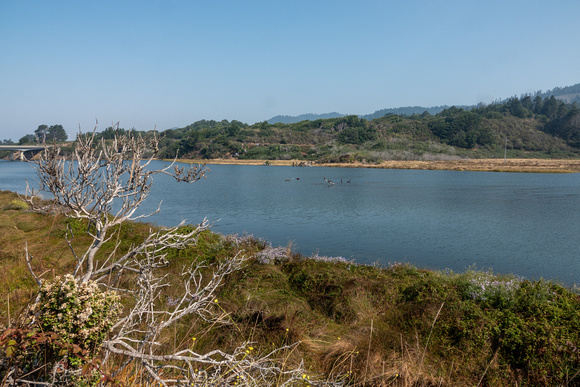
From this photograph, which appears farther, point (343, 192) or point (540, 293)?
point (343, 192)

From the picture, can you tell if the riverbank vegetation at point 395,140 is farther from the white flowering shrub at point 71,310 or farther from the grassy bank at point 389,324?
the white flowering shrub at point 71,310

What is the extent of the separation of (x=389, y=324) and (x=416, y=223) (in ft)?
57.5

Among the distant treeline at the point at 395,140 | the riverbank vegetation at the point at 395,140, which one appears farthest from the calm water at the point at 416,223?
the distant treeline at the point at 395,140

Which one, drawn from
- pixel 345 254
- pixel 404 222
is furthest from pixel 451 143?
pixel 345 254

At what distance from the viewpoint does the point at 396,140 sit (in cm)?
12012

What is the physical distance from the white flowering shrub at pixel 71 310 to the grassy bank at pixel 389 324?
1154 millimetres

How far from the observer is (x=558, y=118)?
140750 mm

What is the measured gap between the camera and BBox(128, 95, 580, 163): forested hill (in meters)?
109

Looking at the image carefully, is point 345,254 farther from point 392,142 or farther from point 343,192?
point 392,142

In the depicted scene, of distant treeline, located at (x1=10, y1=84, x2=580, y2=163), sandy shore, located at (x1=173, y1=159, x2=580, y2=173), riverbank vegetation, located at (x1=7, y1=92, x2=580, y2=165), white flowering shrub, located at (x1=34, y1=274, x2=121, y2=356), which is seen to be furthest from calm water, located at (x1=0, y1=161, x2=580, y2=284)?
distant treeline, located at (x1=10, y1=84, x2=580, y2=163)

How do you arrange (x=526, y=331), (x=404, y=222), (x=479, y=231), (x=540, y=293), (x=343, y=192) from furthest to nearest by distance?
(x=343, y=192)
(x=404, y=222)
(x=479, y=231)
(x=540, y=293)
(x=526, y=331)

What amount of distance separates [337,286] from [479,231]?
51.6 ft

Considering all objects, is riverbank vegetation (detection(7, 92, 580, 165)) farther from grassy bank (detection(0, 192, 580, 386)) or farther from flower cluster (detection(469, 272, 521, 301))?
flower cluster (detection(469, 272, 521, 301))

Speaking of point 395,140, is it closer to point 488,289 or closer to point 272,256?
point 272,256
